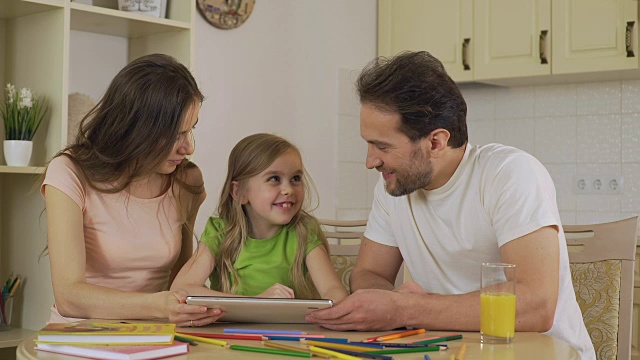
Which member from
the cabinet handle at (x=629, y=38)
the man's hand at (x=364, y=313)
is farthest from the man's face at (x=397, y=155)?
the cabinet handle at (x=629, y=38)

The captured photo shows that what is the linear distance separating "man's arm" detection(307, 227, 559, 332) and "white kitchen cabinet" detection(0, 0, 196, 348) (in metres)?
1.34

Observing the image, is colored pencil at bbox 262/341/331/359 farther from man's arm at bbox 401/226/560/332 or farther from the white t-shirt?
the white t-shirt

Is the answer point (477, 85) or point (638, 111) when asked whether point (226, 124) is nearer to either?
point (477, 85)

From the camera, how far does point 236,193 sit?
2.38 metres

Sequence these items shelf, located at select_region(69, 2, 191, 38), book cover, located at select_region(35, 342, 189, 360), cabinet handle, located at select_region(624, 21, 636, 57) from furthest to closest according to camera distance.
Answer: cabinet handle, located at select_region(624, 21, 636, 57) < shelf, located at select_region(69, 2, 191, 38) < book cover, located at select_region(35, 342, 189, 360)

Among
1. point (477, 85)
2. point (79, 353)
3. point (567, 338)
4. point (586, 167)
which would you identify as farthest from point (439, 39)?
point (79, 353)

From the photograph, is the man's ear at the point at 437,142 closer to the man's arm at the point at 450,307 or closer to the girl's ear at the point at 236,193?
the man's arm at the point at 450,307

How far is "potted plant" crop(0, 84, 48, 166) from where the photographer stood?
2.68m

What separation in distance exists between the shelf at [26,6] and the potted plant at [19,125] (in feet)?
0.83

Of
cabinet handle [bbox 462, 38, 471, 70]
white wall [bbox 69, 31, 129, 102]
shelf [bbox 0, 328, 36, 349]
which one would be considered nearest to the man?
shelf [bbox 0, 328, 36, 349]

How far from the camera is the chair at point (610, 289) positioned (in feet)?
6.75

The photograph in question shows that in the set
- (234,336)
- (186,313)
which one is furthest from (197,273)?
(234,336)

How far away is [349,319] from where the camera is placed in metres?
1.71

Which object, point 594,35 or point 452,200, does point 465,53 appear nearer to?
point 594,35
